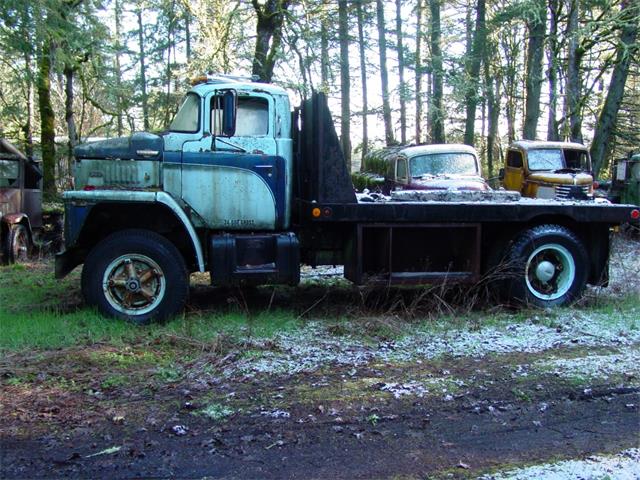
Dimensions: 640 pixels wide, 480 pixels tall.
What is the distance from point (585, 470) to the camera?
134 inches

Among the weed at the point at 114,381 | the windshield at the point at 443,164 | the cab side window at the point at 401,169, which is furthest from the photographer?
the cab side window at the point at 401,169

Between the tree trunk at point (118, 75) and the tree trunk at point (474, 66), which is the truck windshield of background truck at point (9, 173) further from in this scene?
the tree trunk at point (474, 66)

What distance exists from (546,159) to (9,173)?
12176 mm

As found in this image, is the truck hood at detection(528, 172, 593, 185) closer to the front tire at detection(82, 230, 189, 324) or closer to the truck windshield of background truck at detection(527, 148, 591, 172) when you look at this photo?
the truck windshield of background truck at detection(527, 148, 591, 172)

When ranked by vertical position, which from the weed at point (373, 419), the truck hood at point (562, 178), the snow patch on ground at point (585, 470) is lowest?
the snow patch on ground at point (585, 470)

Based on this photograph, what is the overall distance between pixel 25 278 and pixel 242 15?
360 inches

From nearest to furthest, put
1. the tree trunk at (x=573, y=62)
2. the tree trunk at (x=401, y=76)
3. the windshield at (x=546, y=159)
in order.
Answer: the windshield at (x=546, y=159)
the tree trunk at (x=573, y=62)
the tree trunk at (x=401, y=76)

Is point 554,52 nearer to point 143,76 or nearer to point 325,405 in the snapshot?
point 143,76

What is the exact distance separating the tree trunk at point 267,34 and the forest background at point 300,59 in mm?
32

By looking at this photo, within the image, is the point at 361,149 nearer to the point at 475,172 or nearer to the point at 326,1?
the point at 326,1

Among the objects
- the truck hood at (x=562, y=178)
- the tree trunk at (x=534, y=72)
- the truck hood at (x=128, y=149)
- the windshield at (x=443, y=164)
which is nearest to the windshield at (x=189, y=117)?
the truck hood at (x=128, y=149)

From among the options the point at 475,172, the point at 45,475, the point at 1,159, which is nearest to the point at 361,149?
the point at 475,172

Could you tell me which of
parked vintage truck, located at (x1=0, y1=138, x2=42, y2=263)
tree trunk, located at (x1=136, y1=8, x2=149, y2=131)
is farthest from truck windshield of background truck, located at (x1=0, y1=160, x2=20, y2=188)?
tree trunk, located at (x1=136, y1=8, x2=149, y2=131)

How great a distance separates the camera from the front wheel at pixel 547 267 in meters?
7.22
